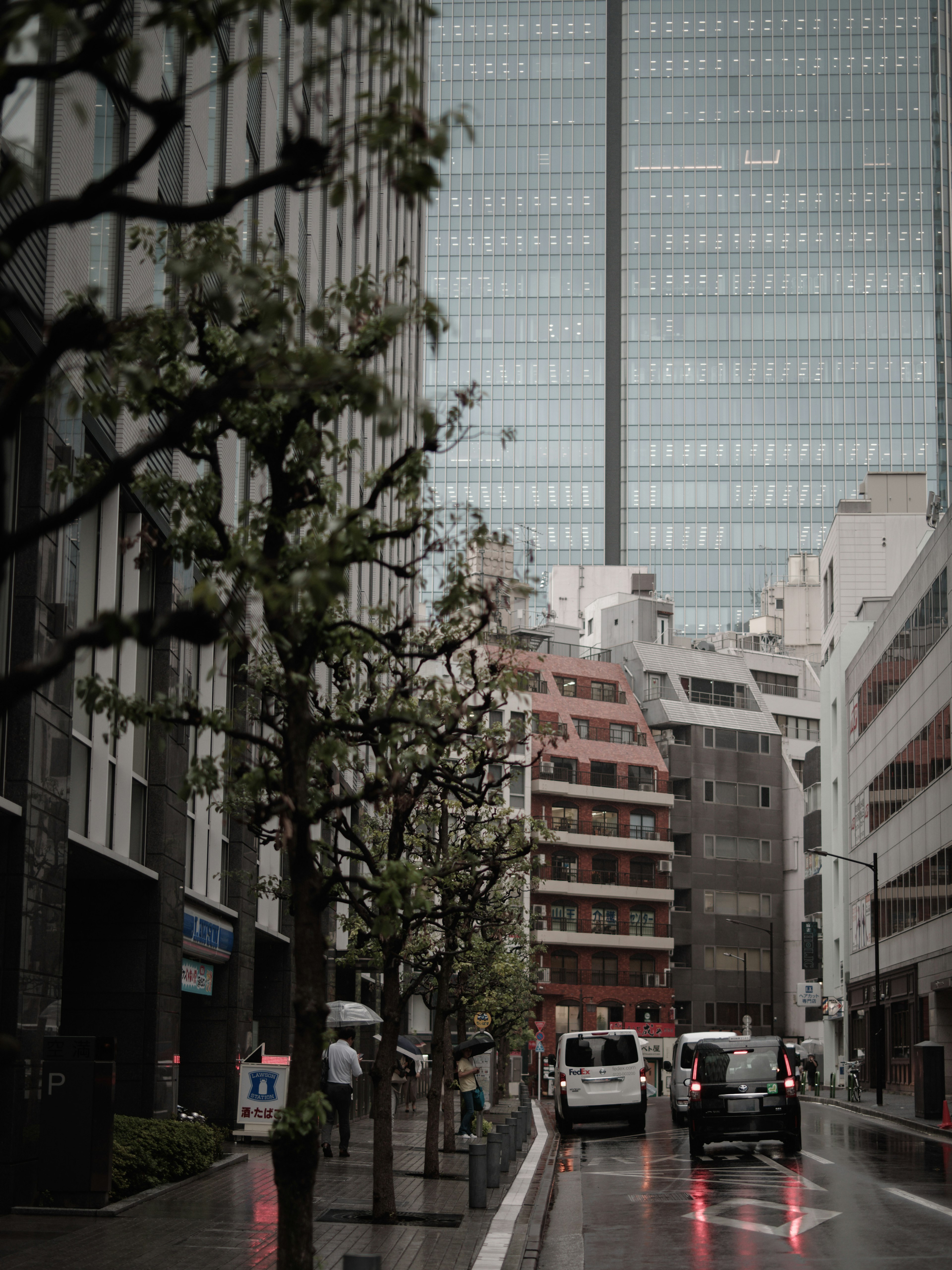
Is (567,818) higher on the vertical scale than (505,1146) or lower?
higher

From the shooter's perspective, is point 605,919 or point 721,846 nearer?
point 605,919

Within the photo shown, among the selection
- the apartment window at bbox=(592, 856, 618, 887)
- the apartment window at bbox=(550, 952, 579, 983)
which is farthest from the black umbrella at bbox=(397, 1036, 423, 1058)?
the apartment window at bbox=(592, 856, 618, 887)

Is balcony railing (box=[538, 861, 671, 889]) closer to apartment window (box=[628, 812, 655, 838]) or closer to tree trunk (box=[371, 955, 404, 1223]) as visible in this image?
apartment window (box=[628, 812, 655, 838])

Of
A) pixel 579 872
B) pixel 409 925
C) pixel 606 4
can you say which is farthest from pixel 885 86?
pixel 409 925

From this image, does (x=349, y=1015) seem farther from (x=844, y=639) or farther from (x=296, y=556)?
(x=844, y=639)

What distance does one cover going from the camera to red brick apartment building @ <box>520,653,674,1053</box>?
307 feet

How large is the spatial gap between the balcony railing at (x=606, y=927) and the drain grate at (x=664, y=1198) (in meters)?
72.5

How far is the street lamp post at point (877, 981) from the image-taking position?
167ft

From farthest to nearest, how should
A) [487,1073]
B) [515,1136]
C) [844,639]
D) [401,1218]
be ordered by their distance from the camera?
[844,639] → [487,1073] → [515,1136] → [401,1218]

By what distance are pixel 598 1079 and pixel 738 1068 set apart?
9618 mm

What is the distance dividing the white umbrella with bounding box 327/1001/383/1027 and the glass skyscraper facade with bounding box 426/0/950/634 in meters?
133

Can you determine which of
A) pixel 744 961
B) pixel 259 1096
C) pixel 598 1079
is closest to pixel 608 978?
pixel 744 961

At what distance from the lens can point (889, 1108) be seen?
47.8 m

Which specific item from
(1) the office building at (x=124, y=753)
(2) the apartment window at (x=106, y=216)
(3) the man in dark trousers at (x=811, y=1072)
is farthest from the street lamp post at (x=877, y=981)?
(2) the apartment window at (x=106, y=216)
